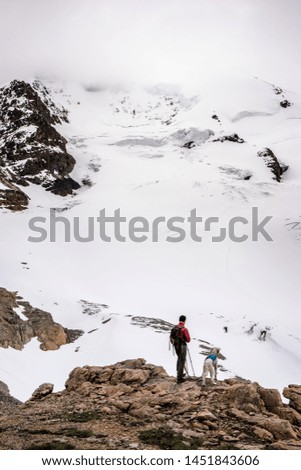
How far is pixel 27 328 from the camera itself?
3397 cm

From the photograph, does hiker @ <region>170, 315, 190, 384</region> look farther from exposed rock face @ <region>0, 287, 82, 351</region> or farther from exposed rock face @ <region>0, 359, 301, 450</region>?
exposed rock face @ <region>0, 287, 82, 351</region>

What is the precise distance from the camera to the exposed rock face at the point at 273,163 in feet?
353

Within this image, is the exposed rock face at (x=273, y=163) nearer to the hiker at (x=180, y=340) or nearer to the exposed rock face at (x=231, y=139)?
the exposed rock face at (x=231, y=139)

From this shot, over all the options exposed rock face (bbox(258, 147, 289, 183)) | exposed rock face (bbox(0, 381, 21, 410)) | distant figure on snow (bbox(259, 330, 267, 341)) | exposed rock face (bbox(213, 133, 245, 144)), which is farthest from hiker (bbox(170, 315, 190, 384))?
exposed rock face (bbox(213, 133, 245, 144))

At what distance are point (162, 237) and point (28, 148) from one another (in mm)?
55054

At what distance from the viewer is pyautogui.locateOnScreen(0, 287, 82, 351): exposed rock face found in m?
32.0

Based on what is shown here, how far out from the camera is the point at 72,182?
104875mm

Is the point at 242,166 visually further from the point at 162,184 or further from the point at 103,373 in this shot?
the point at 103,373

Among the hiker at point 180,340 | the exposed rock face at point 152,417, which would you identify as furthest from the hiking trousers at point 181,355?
the exposed rock face at point 152,417

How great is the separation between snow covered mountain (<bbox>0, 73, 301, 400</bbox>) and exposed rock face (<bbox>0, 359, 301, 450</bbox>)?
11.2 m

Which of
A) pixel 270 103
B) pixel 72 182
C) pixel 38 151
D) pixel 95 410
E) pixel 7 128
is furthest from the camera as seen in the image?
pixel 270 103

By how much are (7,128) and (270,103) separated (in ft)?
286

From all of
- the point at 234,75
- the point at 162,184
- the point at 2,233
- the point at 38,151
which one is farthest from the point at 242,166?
the point at 234,75

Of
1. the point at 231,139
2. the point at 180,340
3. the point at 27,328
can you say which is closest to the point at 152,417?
the point at 180,340
